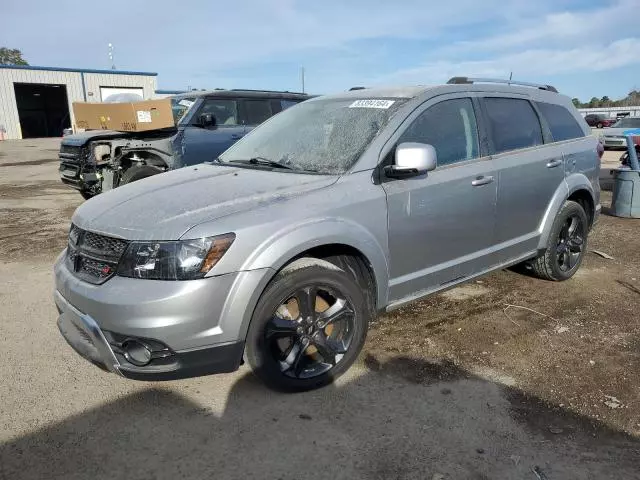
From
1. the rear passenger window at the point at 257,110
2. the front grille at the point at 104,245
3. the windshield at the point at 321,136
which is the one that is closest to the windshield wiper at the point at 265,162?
the windshield at the point at 321,136

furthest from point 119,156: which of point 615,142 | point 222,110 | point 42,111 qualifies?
point 42,111

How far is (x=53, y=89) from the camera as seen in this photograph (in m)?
38.7

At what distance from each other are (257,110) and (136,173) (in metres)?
2.45

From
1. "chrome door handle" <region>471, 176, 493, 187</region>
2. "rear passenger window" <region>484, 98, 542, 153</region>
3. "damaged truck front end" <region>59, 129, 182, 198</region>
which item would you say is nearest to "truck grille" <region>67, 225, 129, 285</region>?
"chrome door handle" <region>471, 176, 493, 187</region>

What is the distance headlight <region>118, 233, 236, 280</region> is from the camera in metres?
2.58

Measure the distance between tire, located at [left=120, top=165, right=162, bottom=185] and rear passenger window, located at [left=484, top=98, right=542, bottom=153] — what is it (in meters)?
5.22

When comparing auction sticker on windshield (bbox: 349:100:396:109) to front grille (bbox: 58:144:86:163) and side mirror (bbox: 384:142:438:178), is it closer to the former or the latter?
side mirror (bbox: 384:142:438:178)

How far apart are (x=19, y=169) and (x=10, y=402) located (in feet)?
54.8

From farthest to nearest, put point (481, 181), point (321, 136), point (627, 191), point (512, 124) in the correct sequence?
1. point (627, 191)
2. point (512, 124)
3. point (481, 181)
4. point (321, 136)

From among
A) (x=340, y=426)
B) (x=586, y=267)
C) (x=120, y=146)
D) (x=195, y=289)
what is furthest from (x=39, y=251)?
(x=586, y=267)

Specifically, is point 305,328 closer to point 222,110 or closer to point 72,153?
point 222,110

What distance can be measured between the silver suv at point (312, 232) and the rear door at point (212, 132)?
3712mm

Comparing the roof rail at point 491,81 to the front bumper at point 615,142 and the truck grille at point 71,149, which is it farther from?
the front bumper at point 615,142

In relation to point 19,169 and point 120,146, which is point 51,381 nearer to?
point 120,146
